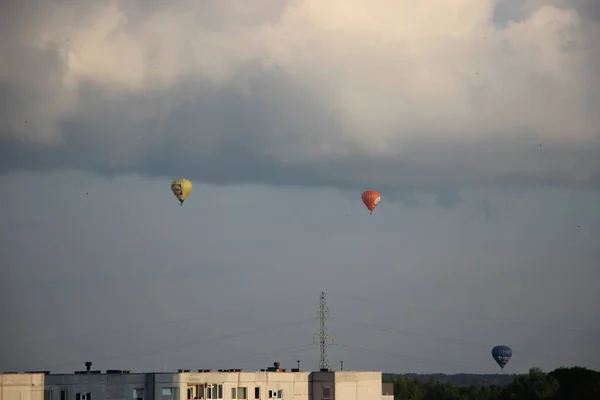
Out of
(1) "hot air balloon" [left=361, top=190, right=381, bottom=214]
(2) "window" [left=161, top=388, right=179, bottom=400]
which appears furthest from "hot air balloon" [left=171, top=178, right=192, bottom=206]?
(2) "window" [left=161, top=388, right=179, bottom=400]

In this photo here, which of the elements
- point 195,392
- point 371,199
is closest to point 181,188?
point 371,199

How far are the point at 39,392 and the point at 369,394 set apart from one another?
36133 millimetres

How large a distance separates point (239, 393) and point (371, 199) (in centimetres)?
7164

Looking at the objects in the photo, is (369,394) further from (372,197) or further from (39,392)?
(372,197)

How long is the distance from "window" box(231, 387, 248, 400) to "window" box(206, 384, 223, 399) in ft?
4.35

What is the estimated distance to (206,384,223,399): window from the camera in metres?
127

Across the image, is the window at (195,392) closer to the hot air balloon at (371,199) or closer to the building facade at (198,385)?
the building facade at (198,385)

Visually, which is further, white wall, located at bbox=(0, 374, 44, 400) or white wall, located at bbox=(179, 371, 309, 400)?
white wall, located at bbox=(179, 371, 309, 400)

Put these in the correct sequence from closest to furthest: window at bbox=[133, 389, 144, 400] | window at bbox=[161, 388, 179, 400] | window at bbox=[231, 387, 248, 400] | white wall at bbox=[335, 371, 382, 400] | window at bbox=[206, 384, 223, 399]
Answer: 1. window at bbox=[133, 389, 144, 400]
2. window at bbox=[161, 388, 179, 400]
3. window at bbox=[206, 384, 223, 399]
4. window at bbox=[231, 387, 248, 400]
5. white wall at bbox=[335, 371, 382, 400]

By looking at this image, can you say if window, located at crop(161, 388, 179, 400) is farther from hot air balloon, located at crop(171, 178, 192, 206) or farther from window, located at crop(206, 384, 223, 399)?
hot air balloon, located at crop(171, 178, 192, 206)

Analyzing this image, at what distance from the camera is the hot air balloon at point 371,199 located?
193125 millimetres

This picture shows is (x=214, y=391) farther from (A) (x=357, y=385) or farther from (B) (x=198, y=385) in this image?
(A) (x=357, y=385)

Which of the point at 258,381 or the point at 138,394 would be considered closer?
the point at 138,394

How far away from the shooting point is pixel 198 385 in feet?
417
